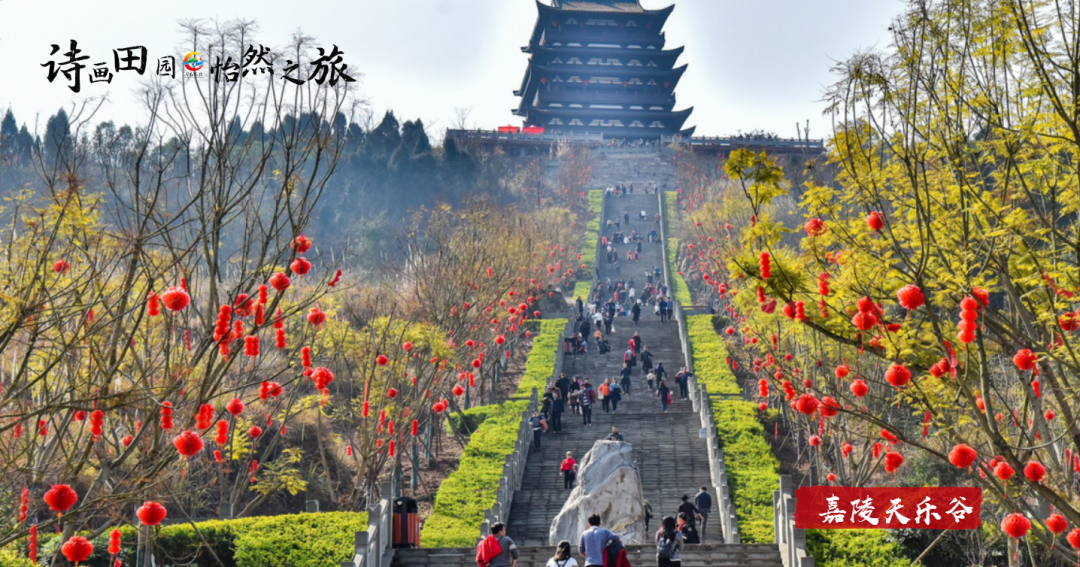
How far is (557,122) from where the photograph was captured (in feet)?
244

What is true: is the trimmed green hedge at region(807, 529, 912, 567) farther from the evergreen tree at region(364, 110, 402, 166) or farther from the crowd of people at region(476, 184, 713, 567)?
the evergreen tree at region(364, 110, 402, 166)

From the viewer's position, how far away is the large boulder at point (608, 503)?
15.4 metres

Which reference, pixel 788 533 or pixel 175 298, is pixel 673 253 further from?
pixel 175 298

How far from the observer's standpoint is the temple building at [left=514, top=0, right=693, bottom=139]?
73.8m

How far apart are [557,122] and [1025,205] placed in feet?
197

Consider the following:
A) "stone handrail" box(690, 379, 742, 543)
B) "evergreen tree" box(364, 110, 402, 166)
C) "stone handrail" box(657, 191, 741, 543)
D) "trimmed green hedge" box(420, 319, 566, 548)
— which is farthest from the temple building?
"stone handrail" box(690, 379, 742, 543)

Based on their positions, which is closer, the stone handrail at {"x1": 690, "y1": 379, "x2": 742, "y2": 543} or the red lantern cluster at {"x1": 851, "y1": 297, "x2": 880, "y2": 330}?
the red lantern cluster at {"x1": 851, "y1": 297, "x2": 880, "y2": 330}

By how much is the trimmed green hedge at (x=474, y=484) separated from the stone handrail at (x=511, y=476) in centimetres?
24

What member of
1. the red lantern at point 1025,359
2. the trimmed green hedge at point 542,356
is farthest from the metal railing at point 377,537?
the trimmed green hedge at point 542,356

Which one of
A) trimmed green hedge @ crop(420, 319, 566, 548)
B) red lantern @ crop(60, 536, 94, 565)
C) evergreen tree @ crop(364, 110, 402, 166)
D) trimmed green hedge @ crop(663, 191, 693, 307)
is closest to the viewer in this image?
red lantern @ crop(60, 536, 94, 565)

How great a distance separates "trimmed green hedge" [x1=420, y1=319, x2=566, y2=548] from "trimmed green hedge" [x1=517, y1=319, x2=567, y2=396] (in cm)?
2

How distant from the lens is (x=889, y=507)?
35.4 ft

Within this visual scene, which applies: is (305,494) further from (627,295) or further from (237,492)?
(627,295)

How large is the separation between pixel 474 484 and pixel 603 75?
5808cm
